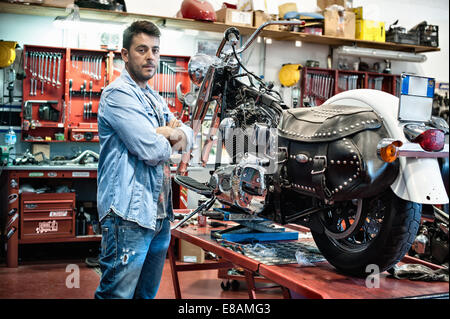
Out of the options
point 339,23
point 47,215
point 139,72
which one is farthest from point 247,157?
point 339,23

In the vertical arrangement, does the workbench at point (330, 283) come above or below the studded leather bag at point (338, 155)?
below

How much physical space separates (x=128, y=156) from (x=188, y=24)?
4194 mm

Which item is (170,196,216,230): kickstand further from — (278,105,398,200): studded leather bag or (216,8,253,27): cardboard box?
(216,8,253,27): cardboard box

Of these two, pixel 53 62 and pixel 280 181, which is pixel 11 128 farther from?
pixel 280 181

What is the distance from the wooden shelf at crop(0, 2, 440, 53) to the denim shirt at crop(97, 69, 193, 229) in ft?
12.1

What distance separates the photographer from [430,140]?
5.68 feet

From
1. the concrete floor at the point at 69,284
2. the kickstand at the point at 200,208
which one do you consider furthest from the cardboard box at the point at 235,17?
the kickstand at the point at 200,208

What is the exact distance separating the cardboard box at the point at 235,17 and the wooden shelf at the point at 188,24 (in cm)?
6

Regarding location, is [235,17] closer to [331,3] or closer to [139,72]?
[331,3]

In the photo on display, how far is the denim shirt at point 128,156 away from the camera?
1914 mm

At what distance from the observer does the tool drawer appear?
470 cm

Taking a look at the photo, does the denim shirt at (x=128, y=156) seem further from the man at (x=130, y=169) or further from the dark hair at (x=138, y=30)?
the dark hair at (x=138, y=30)

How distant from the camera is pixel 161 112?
2.21 m
